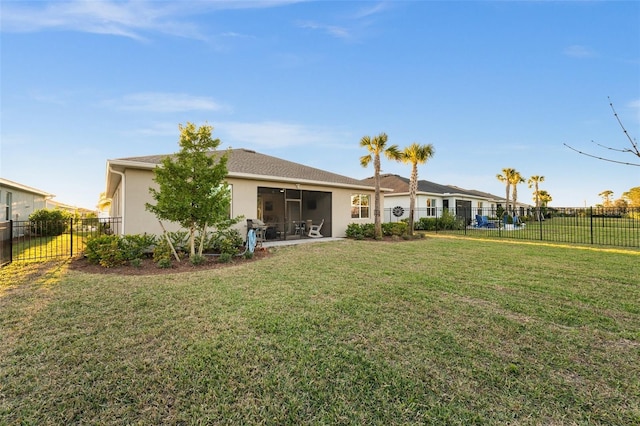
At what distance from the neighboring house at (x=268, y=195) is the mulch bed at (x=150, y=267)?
66.7 inches

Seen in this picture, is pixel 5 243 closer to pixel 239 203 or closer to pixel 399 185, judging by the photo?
pixel 239 203

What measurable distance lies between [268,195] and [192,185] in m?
8.53

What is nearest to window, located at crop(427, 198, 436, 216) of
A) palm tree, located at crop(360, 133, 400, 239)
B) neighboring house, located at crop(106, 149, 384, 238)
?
neighboring house, located at crop(106, 149, 384, 238)

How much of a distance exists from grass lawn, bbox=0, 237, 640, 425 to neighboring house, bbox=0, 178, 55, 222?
13278 millimetres

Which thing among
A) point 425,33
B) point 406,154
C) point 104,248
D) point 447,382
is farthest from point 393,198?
point 447,382

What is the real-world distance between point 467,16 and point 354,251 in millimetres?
9207

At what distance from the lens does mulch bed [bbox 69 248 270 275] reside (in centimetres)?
729

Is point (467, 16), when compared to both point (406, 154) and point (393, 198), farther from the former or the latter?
point (393, 198)

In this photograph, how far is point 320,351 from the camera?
3203mm

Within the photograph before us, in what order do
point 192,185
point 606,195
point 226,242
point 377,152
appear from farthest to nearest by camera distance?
point 606,195
point 377,152
point 226,242
point 192,185

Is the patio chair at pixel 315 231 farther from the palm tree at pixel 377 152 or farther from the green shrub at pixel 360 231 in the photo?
the palm tree at pixel 377 152

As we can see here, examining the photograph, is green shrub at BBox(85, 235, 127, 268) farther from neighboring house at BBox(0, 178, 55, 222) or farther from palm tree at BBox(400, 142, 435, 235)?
palm tree at BBox(400, 142, 435, 235)

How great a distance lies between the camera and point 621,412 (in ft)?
7.50

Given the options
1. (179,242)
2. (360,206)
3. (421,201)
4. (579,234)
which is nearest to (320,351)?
(179,242)
